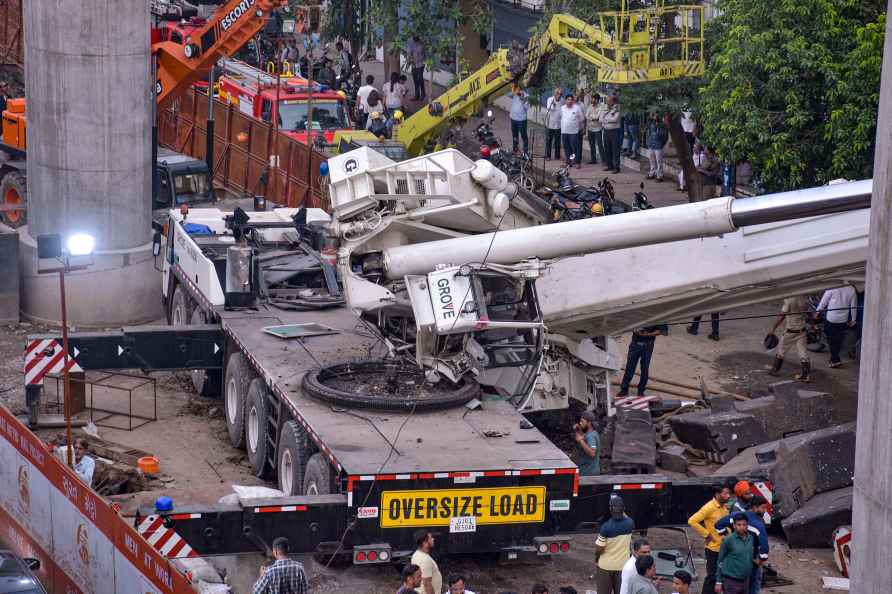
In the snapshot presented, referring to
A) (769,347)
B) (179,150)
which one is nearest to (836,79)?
(769,347)

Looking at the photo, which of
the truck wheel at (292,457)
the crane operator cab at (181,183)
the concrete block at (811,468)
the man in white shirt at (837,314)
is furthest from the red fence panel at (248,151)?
the concrete block at (811,468)

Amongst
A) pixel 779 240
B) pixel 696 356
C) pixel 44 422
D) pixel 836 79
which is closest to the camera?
pixel 779 240

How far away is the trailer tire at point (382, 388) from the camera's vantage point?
15.6 meters

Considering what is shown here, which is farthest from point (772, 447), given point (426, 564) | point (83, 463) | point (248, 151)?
point (248, 151)

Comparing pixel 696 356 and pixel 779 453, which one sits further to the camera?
pixel 696 356

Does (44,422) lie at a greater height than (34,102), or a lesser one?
lesser

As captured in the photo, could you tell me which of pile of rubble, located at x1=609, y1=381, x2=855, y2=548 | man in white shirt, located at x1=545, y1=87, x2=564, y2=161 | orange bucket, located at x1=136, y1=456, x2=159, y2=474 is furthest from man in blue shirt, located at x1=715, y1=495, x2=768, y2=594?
man in white shirt, located at x1=545, y1=87, x2=564, y2=161

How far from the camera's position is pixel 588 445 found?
1614 centimetres

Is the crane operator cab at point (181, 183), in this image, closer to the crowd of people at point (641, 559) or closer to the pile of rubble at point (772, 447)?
the pile of rubble at point (772, 447)

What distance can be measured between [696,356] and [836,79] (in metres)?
4.29

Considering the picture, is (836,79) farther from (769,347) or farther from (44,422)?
(44,422)

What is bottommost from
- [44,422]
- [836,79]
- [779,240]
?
[44,422]

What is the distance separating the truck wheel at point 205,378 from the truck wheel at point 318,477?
535 centimetres

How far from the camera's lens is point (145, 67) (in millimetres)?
23750
